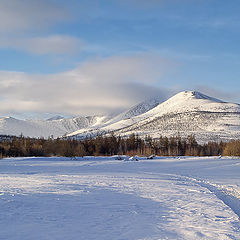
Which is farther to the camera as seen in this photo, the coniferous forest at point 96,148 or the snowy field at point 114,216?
the coniferous forest at point 96,148

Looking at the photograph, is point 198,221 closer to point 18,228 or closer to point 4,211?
point 18,228

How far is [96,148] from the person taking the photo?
303ft

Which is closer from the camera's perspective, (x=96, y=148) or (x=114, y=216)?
(x=114, y=216)

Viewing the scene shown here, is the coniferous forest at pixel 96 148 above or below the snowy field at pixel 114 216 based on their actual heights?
above

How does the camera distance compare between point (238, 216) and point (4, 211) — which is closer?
point (4, 211)

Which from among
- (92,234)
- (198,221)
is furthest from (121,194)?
(92,234)

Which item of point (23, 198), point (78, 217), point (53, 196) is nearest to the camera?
point (78, 217)

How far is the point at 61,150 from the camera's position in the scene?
74000mm

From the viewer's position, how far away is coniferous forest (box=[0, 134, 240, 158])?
76.0m

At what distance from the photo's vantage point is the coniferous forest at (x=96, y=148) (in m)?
76.0

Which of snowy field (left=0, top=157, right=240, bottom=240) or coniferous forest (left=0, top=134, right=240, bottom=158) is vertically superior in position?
coniferous forest (left=0, top=134, right=240, bottom=158)

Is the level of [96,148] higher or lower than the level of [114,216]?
higher

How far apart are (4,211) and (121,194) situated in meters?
6.50

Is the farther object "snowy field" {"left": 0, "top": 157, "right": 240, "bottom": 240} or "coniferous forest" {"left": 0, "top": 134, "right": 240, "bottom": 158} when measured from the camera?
"coniferous forest" {"left": 0, "top": 134, "right": 240, "bottom": 158}
